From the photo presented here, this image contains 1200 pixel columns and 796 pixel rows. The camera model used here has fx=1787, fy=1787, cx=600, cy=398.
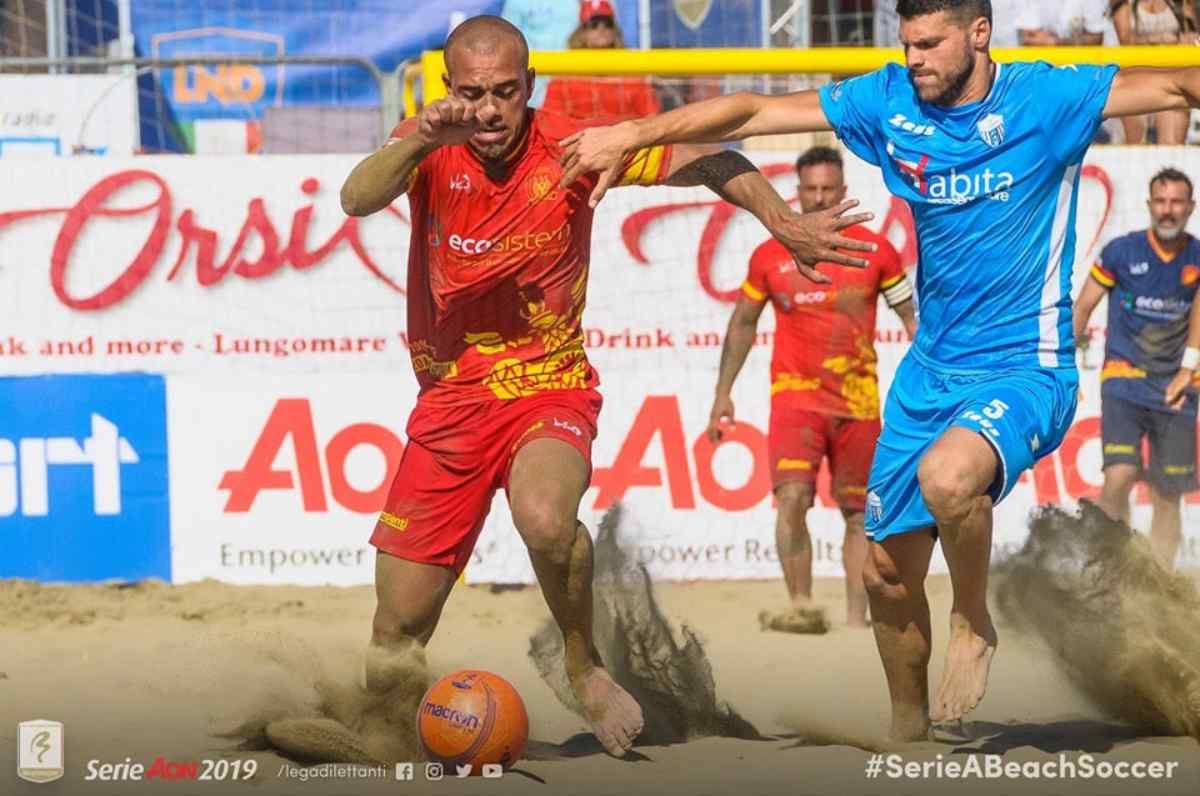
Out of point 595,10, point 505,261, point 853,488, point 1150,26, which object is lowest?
point 853,488

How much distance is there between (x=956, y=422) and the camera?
5.29 m

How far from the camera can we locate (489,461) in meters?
5.66

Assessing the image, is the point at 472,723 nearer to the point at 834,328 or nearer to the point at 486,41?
the point at 486,41

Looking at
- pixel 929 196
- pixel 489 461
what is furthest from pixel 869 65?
pixel 489 461

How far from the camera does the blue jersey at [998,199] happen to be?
17.7 feet

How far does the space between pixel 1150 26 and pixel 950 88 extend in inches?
196

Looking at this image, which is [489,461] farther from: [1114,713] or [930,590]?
[930,590]

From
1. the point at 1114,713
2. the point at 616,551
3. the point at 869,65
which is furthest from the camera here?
the point at 869,65

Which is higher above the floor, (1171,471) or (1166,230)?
(1166,230)

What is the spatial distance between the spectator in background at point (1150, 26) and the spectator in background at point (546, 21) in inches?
128

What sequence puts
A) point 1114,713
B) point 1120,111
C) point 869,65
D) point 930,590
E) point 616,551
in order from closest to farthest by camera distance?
point 1120,111
point 1114,713
point 616,551
point 869,65
point 930,590

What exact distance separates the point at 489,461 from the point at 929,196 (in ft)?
5.25

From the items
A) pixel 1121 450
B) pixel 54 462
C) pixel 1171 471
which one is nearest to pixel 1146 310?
pixel 1121 450

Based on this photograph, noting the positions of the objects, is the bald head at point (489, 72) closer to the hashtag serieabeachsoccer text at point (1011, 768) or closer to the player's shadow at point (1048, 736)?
the hashtag serieabeachsoccer text at point (1011, 768)
